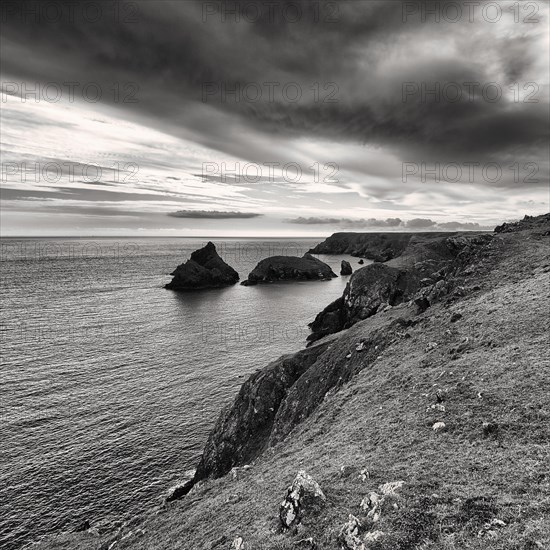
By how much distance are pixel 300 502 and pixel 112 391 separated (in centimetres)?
4237

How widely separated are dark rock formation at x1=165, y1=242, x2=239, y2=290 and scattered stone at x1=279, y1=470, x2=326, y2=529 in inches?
4737

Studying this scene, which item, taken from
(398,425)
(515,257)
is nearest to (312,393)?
(398,425)

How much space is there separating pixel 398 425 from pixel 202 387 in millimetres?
35965

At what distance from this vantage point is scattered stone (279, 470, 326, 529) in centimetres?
1290

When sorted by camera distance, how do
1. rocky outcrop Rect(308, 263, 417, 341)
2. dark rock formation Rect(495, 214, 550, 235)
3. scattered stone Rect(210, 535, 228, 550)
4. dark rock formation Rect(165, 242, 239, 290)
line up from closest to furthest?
scattered stone Rect(210, 535, 228, 550), dark rock formation Rect(495, 214, 550, 235), rocky outcrop Rect(308, 263, 417, 341), dark rock formation Rect(165, 242, 239, 290)

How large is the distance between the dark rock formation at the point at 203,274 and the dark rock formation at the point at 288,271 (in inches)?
467

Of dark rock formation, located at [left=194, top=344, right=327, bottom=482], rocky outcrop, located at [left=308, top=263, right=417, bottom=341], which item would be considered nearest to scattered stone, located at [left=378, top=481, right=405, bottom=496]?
dark rock formation, located at [left=194, top=344, right=327, bottom=482]

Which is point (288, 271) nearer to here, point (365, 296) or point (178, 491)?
point (365, 296)

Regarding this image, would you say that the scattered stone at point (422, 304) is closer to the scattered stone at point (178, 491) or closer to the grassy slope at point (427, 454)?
the grassy slope at point (427, 454)

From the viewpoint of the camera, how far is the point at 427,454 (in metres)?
15.0

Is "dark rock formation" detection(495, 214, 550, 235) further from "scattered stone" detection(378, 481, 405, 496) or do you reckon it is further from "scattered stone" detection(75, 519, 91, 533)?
"scattered stone" detection(75, 519, 91, 533)

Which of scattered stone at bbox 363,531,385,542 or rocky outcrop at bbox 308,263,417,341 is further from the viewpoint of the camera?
rocky outcrop at bbox 308,263,417,341

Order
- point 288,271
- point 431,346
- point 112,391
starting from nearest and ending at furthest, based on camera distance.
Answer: point 431,346, point 112,391, point 288,271

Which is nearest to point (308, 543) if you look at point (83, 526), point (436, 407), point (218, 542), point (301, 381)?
point (218, 542)
